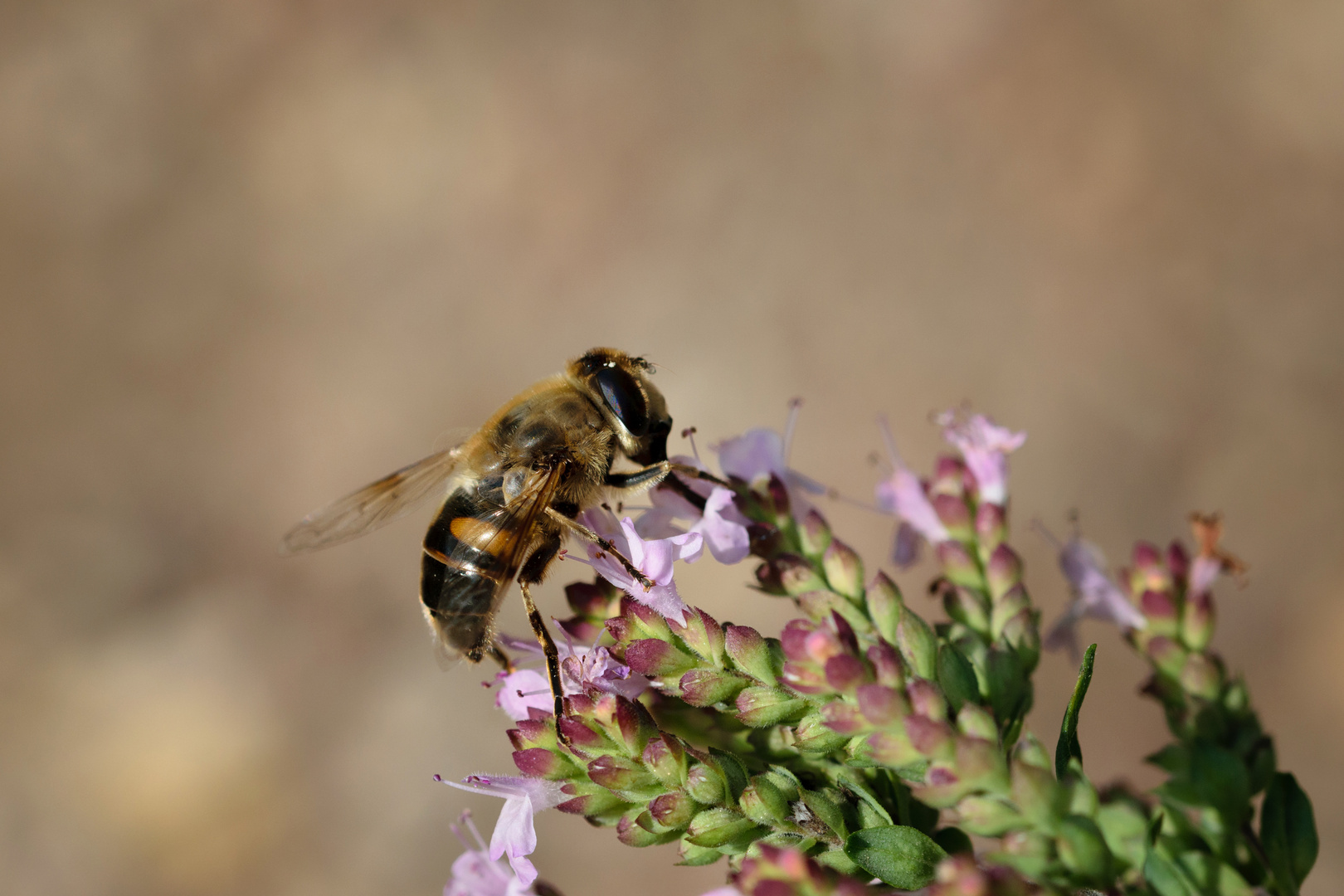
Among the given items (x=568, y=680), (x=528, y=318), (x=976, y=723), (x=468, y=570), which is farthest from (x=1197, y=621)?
(x=528, y=318)

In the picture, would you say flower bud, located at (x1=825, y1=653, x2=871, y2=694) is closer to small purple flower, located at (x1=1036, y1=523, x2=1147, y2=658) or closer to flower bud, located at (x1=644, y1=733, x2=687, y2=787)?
flower bud, located at (x1=644, y1=733, x2=687, y2=787)

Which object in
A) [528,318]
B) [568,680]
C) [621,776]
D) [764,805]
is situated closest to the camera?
[764,805]

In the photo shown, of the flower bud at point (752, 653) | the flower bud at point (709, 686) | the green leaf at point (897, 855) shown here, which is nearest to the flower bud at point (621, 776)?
the flower bud at point (709, 686)

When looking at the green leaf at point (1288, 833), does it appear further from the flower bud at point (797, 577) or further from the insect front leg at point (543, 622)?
the insect front leg at point (543, 622)

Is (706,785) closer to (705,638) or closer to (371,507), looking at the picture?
(705,638)

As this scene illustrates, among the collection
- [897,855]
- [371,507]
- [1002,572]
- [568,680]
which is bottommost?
[897,855]

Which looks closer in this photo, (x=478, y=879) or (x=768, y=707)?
(x=768, y=707)
